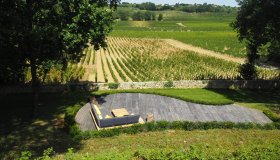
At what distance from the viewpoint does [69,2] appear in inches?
1071

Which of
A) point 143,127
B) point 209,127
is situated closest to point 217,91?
point 209,127

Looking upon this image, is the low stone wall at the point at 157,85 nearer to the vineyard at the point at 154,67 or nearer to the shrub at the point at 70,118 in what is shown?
the vineyard at the point at 154,67

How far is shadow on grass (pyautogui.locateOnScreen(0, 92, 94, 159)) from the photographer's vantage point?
2269 cm

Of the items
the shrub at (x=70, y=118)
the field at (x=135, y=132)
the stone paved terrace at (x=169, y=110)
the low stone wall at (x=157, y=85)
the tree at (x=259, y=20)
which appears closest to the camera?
the field at (x=135, y=132)

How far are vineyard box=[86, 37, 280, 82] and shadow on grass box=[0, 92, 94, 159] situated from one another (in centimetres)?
1101

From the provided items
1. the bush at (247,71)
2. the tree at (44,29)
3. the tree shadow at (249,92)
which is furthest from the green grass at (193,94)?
the tree at (44,29)

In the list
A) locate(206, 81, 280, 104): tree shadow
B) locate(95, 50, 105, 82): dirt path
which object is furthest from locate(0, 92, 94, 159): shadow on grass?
locate(206, 81, 280, 104): tree shadow

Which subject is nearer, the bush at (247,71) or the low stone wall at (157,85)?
the low stone wall at (157,85)

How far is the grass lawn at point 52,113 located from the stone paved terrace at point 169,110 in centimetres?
138

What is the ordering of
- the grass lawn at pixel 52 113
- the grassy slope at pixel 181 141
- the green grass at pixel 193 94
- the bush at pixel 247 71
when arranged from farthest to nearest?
the bush at pixel 247 71 < the green grass at pixel 193 94 < the grass lawn at pixel 52 113 < the grassy slope at pixel 181 141

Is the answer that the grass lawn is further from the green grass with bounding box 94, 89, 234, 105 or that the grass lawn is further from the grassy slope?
the grassy slope

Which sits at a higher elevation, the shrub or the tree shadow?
the shrub

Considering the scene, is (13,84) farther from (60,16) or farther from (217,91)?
(217,91)

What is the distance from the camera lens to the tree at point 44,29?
25000 millimetres
